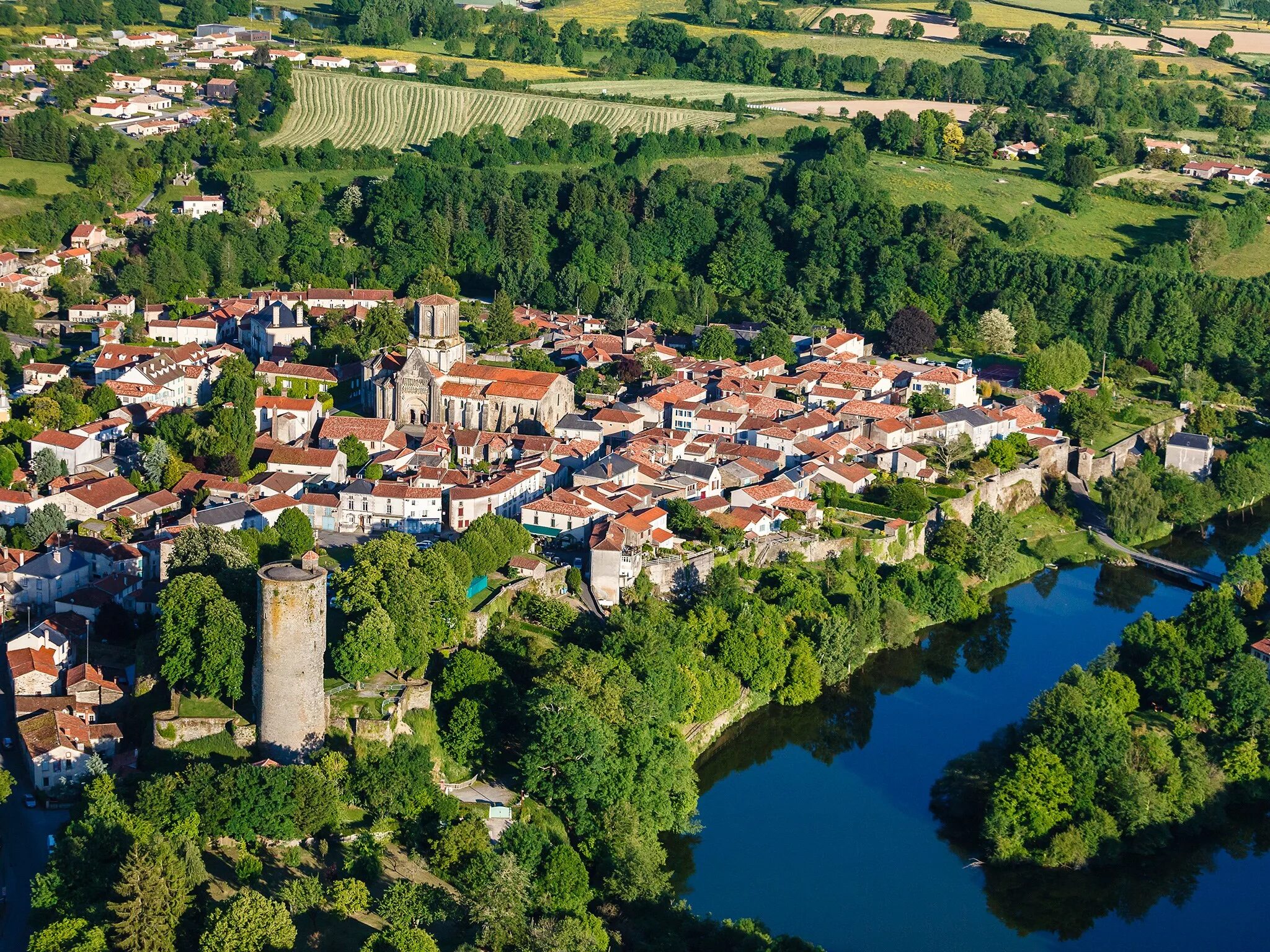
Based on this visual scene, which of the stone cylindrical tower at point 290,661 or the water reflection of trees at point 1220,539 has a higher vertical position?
the stone cylindrical tower at point 290,661

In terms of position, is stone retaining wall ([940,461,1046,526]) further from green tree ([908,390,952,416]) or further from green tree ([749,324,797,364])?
green tree ([749,324,797,364])

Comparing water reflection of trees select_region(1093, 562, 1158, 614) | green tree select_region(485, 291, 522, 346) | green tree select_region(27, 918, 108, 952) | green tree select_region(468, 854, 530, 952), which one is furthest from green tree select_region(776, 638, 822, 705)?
green tree select_region(485, 291, 522, 346)

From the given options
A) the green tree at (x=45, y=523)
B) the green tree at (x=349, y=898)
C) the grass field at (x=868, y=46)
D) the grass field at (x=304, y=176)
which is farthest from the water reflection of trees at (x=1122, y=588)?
the grass field at (x=868, y=46)

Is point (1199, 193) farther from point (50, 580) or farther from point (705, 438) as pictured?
point (50, 580)

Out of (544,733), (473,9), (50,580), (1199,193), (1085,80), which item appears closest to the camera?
(544,733)

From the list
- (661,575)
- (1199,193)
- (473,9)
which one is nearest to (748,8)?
(473,9)

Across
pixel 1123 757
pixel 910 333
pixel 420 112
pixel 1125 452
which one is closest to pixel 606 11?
pixel 420 112

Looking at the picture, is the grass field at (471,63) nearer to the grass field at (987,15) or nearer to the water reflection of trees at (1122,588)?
the grass field at (987,15)
